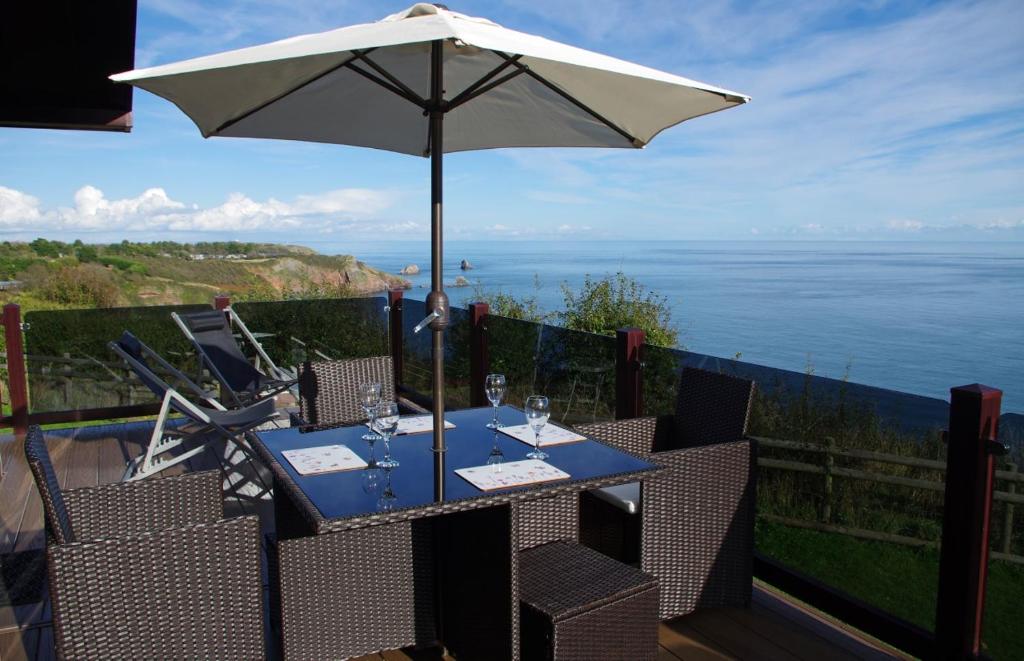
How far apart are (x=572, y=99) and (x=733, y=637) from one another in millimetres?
2147

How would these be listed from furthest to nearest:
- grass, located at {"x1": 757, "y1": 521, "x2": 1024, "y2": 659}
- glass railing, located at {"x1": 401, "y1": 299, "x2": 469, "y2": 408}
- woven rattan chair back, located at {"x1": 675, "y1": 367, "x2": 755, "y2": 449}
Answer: glass railing, located at {"x1": 401, "y1": 299, "x2": 469, "y2": 408} → grass, located at {"x1": 757, "y1": 521, "x2": 1024, "y2": 659} → woven rattan chair back, located at {"x1": 675, "y1": 367, "x2": 755, "y2": 449}

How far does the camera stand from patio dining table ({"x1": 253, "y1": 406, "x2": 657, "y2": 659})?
221cm

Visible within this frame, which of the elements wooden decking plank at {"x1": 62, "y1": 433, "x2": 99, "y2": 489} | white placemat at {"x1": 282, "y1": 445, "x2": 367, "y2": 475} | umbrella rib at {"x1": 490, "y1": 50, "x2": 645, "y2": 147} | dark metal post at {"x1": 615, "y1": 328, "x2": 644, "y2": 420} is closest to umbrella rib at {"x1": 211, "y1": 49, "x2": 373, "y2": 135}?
umbrella rib at {"x1": 490, "y1": 50, "x2": 645, "y2": 147}

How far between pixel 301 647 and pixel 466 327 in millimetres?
4204

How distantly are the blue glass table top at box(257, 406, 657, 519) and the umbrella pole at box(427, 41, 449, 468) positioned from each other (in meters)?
0.12

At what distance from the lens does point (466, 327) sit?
652 centimetres

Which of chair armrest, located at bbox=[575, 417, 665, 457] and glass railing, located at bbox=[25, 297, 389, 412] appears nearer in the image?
chair armrest, located at bbox=[575, 417, 665, 457]

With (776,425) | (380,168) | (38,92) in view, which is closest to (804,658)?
(776,425)

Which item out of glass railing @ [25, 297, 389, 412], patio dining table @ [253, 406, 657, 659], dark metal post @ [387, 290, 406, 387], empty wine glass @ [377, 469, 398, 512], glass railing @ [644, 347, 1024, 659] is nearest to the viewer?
empty wine glass @ [377, 469, 398, 512]

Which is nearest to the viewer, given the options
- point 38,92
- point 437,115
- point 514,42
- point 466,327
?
point 514,42

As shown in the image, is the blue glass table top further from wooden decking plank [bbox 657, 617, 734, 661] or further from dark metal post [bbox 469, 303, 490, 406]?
dark metal post [bbox 469, 303, 490, 406]

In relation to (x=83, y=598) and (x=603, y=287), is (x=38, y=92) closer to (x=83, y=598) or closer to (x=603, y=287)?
(x=83, y=598)

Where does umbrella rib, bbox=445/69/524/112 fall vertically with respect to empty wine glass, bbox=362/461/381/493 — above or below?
above

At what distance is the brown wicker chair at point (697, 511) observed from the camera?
2.86 meters
